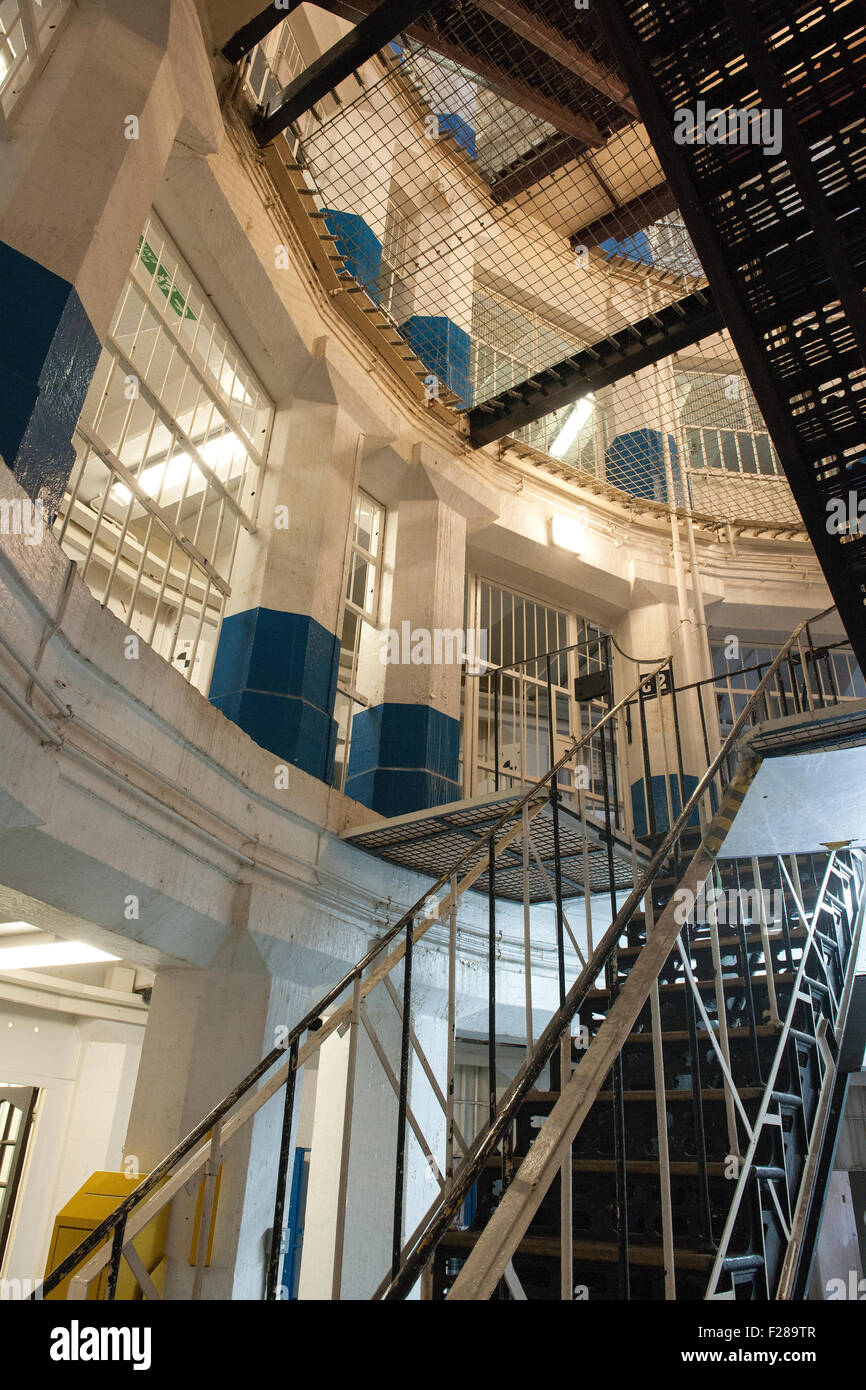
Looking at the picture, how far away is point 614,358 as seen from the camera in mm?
8477

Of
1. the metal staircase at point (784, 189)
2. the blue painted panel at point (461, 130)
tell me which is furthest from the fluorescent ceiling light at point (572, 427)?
the metal staircase at point (784, 189)

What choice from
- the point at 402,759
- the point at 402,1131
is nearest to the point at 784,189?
the point at 402,1131

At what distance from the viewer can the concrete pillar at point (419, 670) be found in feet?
26.0

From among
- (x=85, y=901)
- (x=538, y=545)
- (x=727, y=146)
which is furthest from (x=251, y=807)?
(x=538, y=545)

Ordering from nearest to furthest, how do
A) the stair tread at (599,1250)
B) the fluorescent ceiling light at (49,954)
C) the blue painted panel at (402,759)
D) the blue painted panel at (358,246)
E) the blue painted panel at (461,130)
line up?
the stair tread at (599,1250) < the fluorescent ceiling light at (49,954) < the blue painted panel at (402,759) < the blue painted panel at (358,246) < the blue painted panel at (461,130)

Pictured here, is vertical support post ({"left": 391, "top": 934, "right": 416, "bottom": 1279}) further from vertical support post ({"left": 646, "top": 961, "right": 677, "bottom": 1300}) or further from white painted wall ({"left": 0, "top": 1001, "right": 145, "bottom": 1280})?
white painted wall ({"left": 0, "top": 1001, "right": 145, "bottom": 1280})

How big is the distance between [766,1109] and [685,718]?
748cm

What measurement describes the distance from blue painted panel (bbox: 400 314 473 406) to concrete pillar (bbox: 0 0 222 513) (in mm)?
4299

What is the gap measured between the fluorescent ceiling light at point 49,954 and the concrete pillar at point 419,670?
2.70 meters

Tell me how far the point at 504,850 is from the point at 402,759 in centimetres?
213

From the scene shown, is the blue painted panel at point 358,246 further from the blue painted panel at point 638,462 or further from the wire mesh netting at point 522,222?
the blue painted panel at point 638,462

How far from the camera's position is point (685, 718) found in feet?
36.0

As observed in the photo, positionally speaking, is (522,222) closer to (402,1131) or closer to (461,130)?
(461,130)

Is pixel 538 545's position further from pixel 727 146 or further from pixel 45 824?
pixel 45 824
